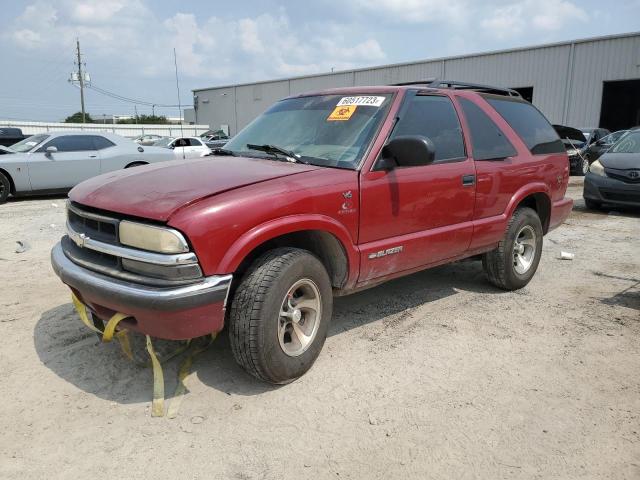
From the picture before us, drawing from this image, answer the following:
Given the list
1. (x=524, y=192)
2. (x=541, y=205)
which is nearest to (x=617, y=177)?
(x=541, y=205)

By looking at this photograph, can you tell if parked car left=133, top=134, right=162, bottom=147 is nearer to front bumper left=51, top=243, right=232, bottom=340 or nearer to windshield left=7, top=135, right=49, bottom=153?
windshield left=7, top=135, right=49, bottom=153

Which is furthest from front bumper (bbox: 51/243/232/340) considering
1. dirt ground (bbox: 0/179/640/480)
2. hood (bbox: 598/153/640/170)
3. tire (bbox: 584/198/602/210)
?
tire (bbox: 584/198/602/210)

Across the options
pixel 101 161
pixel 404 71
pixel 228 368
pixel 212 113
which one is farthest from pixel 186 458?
pixel 212 113

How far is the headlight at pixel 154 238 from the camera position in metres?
2.63

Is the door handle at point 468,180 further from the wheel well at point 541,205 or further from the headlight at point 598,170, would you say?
the headlight at point 598,170

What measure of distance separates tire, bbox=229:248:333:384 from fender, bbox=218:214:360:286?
16cm

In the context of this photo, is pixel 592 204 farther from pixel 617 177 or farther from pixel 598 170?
pixel 617 177

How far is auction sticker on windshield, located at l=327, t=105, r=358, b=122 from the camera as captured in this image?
3805 millimetres

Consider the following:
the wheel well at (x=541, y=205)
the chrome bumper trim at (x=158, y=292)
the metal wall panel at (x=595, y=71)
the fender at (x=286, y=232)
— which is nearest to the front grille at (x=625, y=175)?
the wheel well at (x=541, y=205)

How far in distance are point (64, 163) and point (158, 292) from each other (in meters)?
9.78

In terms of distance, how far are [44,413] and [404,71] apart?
1260 inches

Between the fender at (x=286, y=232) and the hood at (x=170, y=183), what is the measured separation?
0.30 m

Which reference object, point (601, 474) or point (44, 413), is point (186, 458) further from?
point (601, 474)

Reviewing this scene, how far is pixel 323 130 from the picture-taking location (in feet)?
12.5
